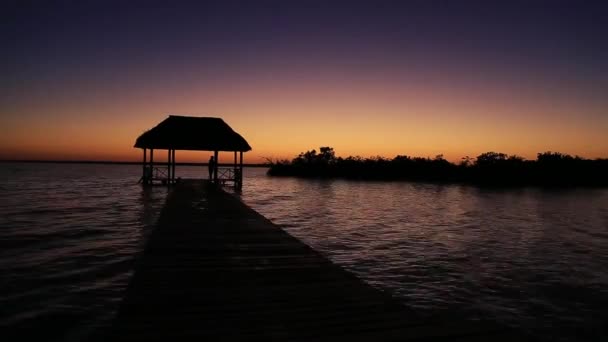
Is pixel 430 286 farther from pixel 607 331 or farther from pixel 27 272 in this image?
pixel 27 272

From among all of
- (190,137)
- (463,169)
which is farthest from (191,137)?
(463,169)

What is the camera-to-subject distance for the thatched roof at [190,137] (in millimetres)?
24125

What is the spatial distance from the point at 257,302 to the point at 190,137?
21.4 m

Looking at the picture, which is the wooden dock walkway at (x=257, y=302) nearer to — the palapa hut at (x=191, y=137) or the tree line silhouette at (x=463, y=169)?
the palapa hut at (x=191, y=137)

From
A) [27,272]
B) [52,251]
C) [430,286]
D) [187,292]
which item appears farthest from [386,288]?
[52,251]

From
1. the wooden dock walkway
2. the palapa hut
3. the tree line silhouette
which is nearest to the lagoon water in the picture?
the wooden dock walkway

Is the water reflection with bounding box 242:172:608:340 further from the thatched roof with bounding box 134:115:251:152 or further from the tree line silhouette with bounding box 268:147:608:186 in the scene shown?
the tree line silhouette with bounding box 268:147:608:186

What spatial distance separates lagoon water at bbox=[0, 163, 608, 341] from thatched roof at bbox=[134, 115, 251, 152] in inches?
274

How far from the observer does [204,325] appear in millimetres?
3529

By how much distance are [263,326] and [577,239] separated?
13.7 metres

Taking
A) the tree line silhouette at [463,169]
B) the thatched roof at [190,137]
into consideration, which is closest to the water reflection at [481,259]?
the thatched roof at [190,137]

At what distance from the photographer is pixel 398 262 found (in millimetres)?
8992

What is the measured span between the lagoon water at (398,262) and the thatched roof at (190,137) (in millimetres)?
6971

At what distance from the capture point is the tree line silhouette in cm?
5050
